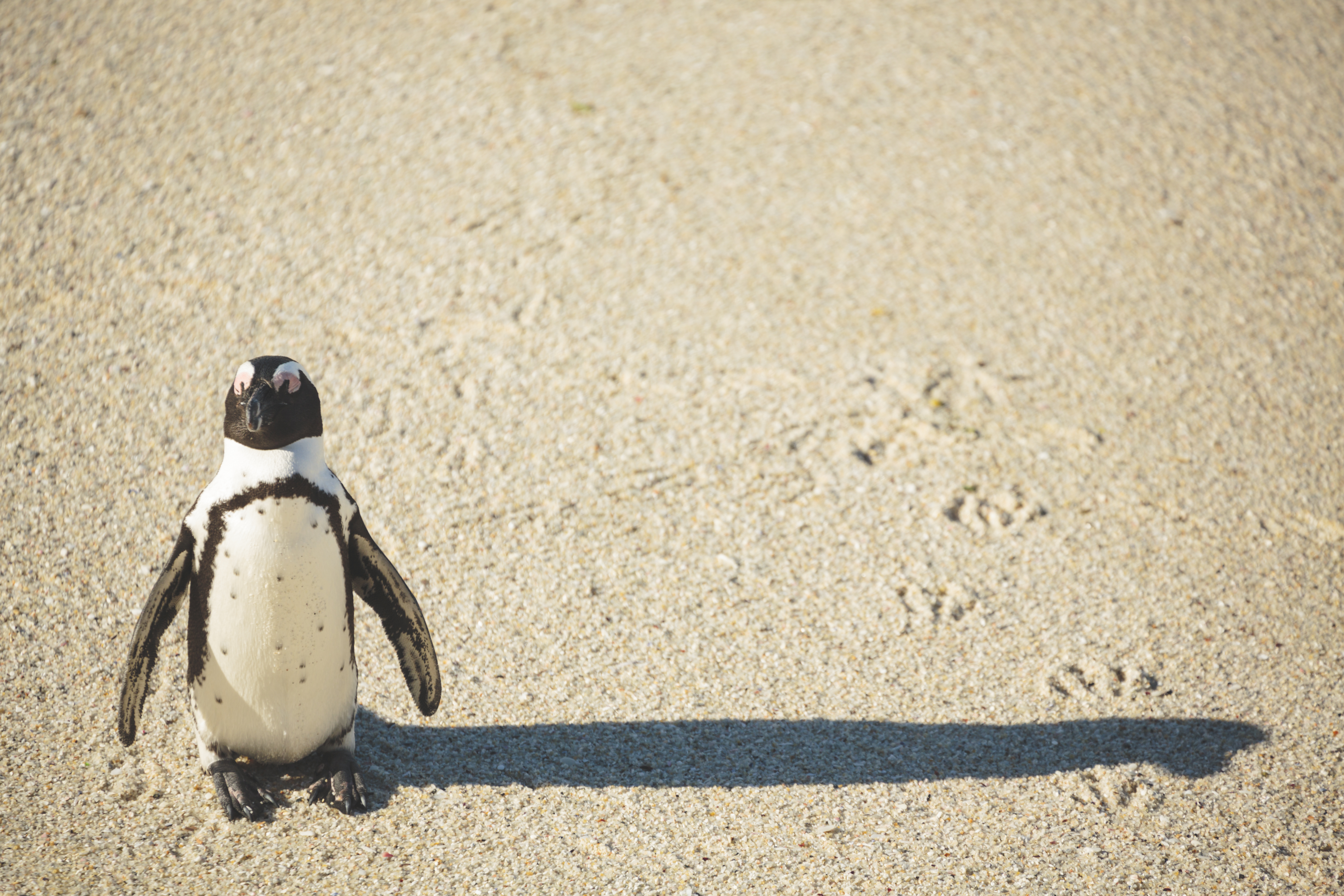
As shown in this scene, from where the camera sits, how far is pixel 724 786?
2.81 meters

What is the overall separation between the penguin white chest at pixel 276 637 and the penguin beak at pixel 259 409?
18 centimetres

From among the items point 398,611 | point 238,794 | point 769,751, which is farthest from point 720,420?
point 238,794

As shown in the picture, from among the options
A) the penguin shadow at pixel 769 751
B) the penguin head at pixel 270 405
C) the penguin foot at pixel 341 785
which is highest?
the penguin head at pixel 270 405

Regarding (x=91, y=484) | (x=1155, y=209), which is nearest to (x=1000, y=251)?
(x=1155, y=209)

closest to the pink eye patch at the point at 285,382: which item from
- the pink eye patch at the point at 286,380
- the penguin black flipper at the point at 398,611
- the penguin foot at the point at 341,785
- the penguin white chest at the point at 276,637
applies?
the pink eye patch at the point at 286,380

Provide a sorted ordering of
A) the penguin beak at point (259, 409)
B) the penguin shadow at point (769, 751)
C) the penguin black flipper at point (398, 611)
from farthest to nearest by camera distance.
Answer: the penguin shadow at point (769, 751), the penguin black flipper at point (398, 611), the penguin beak at point (259, 409)

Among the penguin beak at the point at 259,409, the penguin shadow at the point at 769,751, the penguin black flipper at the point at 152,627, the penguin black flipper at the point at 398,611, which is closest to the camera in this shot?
the penguin beak at the point at 259,409

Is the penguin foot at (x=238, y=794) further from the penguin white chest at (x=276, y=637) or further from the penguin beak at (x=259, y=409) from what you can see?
the penguin beak at (x=259, y=409)

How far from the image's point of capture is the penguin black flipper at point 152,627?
2.55 meters

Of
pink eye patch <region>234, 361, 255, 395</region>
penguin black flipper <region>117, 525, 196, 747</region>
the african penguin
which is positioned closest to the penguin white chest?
the african penguin

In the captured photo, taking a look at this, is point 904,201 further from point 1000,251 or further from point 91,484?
point 91,484

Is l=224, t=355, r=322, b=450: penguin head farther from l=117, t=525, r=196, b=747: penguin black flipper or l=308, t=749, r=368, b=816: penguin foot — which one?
l=308, t=749, r=368, b=816: penguin foot

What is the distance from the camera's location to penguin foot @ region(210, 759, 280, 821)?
260 cm

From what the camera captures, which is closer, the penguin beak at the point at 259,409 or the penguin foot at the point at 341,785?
the penguin beak at the point at 259,409
